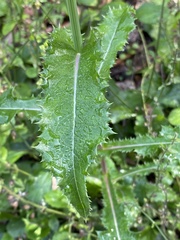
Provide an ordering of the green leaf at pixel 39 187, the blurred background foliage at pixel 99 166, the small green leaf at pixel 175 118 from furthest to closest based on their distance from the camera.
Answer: the green leaf at pixel 39 187 < the blurred background foliage at pixel 99 166 < the small green leaf at pixel 175 118

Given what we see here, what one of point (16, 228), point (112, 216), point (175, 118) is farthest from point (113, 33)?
point (16, 228)

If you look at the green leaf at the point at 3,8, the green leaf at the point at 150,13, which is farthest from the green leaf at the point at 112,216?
the green leaf at the point at 3,8

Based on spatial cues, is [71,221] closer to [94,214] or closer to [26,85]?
[94,214]

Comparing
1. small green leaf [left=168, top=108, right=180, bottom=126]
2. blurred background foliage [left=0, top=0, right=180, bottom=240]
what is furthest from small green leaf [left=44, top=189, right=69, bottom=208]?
small green leaf [left=168, top=108, right=180, bottom=126]

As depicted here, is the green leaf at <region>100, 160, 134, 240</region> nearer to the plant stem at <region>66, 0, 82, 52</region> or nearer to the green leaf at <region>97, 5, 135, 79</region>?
the green leaf at <region>97, 5, 135, 79</region>

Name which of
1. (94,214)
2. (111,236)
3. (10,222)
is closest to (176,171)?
(111,236)

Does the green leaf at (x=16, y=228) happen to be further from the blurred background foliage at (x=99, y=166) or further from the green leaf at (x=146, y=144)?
the green leaf at (x=146, y=144)
